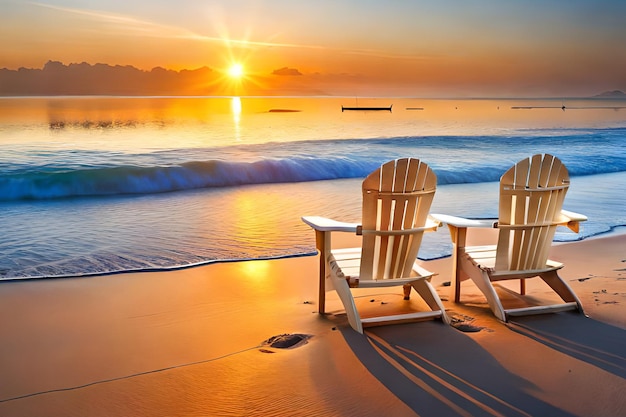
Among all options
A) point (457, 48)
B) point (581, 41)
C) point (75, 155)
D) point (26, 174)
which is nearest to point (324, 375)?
point (26, 174)

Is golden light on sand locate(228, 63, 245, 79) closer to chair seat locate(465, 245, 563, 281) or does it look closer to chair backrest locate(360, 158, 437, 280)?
chair seat locate(465, 245, 563, 281)

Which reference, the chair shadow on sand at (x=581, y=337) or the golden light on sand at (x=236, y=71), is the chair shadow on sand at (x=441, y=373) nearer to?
the chair shadow on sand at (x=581, y=337)

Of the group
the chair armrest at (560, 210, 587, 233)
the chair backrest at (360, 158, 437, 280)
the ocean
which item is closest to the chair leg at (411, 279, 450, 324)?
the chair backrest at (360, 158, 437, 280)

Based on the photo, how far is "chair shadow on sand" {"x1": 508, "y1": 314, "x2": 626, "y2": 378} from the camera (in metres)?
3.04

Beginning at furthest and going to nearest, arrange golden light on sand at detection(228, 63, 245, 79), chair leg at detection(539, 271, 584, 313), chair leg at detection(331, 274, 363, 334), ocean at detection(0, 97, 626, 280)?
golden light on sand at detection(228, 63, 245, 79)
ocean at detection(0, 97, 626, 280)
chair leg at detection(539, 271, 584, 313)
chair leg at detection(331, 274, 363, 334)

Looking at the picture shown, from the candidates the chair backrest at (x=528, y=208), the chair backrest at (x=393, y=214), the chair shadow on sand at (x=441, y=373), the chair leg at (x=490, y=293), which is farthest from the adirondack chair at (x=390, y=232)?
the chair backrest at (x=528, y=208)

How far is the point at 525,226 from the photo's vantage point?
11.9 ft

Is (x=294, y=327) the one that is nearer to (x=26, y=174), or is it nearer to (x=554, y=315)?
(x=554, y=315)

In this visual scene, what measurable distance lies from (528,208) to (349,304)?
1332 millimetres

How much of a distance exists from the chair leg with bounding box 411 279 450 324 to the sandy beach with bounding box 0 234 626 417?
89 millimetres

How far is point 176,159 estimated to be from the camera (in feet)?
47.4

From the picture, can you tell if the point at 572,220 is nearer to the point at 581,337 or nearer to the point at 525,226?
the point at 525,226

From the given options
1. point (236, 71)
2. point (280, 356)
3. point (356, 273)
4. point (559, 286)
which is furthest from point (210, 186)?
point (236, 71)

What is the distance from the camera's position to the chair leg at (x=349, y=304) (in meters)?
3.43
